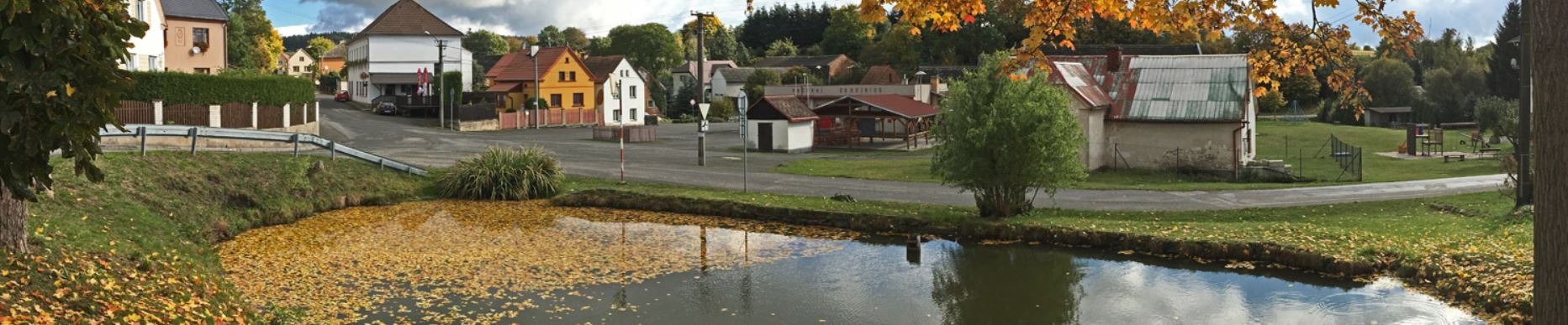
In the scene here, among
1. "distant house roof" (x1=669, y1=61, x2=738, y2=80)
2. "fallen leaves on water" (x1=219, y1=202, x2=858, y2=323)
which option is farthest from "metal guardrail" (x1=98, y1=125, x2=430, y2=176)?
"distant house roof" (x1=669, y1=61, x2=738, y2=80)

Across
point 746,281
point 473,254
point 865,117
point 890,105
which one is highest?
point 890,105

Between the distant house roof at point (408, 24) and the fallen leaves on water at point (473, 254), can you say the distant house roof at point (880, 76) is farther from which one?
the fallen leaves on water at point (473, 254)

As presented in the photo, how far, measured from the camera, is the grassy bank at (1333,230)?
15.4 metres

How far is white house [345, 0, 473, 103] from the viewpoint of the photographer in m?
79.1

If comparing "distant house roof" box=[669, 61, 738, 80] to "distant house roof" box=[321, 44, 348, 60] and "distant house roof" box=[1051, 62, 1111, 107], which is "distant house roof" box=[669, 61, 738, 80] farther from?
"distant house roof" box=[1051, 62, 1111, 107]

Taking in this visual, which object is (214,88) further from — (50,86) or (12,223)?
(50,86)

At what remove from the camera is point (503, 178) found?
2744 centimetres

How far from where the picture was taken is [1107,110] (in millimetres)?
37031

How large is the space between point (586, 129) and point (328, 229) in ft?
127

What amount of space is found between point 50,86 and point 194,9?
4462cm

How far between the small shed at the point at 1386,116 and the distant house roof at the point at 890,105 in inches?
1273

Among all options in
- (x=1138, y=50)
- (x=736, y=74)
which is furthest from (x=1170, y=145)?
(x=736, y=74)

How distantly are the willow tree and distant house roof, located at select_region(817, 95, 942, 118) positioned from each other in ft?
132

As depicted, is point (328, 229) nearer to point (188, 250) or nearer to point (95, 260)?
point (188, 250)
